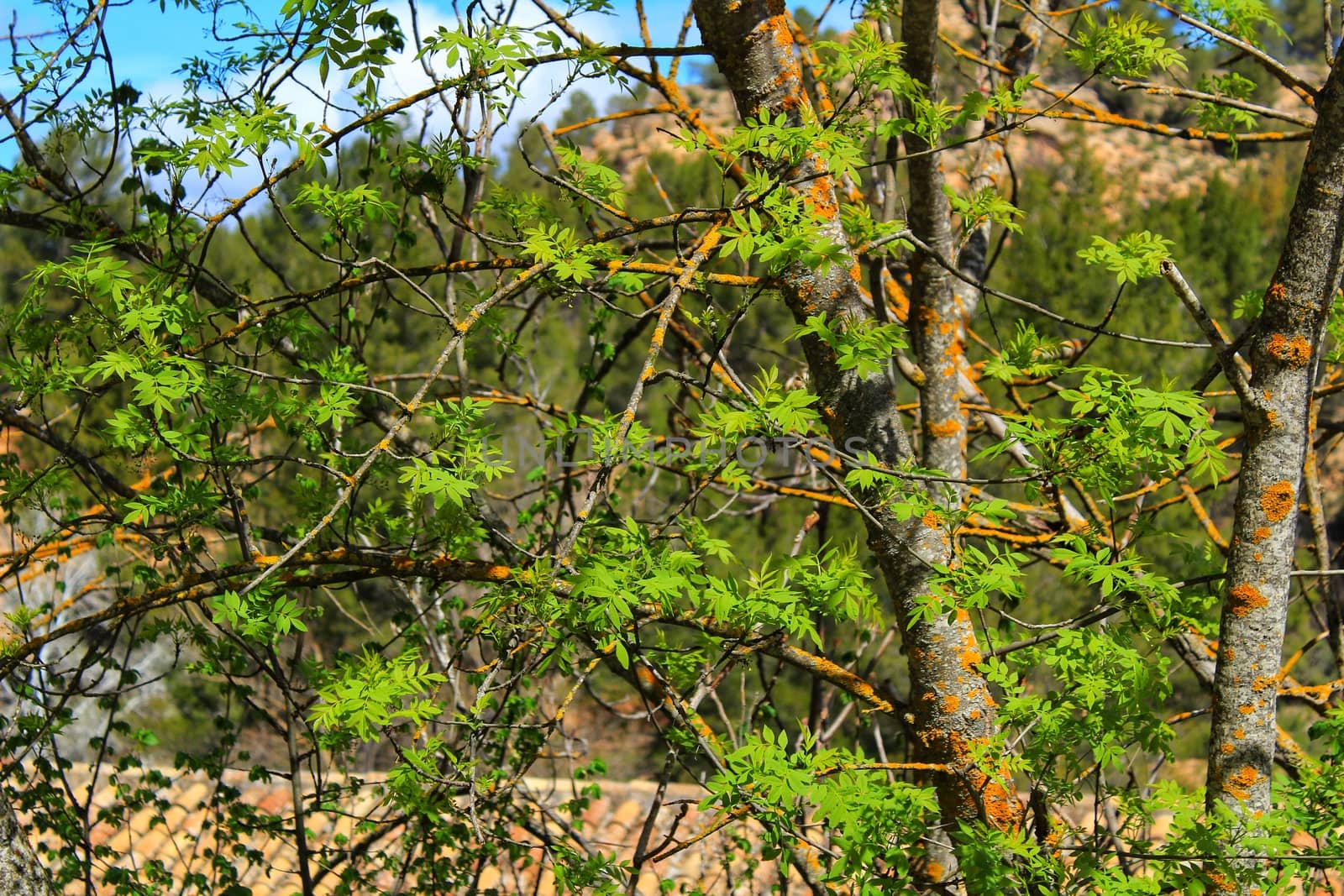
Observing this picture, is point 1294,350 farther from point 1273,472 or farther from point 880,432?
point 880,432

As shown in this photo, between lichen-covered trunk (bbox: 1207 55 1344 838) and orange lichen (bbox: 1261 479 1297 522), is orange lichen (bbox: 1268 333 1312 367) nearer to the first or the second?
lichen-covered trunk (bbox: 1207 55 1344 838)

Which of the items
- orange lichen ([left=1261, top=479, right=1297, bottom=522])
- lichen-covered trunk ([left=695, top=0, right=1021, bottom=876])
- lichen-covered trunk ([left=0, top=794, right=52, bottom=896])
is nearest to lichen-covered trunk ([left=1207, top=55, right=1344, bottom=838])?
orange lichen ([left=1261, top=479, right=1297, bottom=522])

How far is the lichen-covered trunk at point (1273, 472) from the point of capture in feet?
6.91

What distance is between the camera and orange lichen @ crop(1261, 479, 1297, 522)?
2100mm

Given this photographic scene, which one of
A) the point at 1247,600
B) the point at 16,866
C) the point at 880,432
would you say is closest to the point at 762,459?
the point at 880,432

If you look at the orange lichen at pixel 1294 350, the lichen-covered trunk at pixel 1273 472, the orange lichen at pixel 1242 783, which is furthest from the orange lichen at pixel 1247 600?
the orange lichen at pixel 1294 350

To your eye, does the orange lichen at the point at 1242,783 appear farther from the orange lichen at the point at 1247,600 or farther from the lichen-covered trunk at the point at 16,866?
the lichen-covered trunk at the point at 16,866

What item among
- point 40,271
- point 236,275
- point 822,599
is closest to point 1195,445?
point 822,599

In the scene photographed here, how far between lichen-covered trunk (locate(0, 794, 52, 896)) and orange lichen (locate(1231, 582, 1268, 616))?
8.33 feet

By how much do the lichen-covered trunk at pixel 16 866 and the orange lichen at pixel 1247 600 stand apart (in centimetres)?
254

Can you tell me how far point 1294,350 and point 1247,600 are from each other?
509mm

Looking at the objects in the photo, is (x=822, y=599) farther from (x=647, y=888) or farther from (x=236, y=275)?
(x=236, y=275)

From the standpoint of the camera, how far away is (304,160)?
198 cm

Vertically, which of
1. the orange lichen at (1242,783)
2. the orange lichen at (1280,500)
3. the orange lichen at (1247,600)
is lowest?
the orange lichen at (1242,783)
